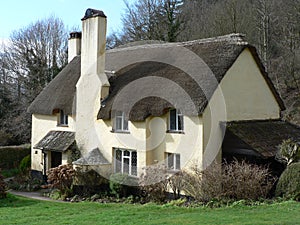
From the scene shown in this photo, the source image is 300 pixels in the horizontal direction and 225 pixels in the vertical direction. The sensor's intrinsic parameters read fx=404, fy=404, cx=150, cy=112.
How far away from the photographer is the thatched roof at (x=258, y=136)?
16.7 metres

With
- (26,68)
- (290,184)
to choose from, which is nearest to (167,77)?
(290,184)

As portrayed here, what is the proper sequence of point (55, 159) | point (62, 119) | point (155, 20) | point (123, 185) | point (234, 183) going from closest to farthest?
1. point (234, 183)
2. point (123, 185)
3. point (55, 159)
4. point (62, 119)
5. point (155, 20)

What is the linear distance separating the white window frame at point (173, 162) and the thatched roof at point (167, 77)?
201 centimetres

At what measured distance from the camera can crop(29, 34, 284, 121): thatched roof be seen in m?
17.2

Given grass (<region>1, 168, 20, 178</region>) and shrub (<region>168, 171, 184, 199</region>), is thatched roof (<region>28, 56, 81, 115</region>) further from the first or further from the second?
shrub (<region>168, 171, 184, 199</region>)

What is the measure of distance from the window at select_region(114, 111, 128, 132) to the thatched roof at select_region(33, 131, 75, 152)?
3570 mm

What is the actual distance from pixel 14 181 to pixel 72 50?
32.4 feet

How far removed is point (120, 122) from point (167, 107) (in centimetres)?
341

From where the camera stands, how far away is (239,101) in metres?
18.5

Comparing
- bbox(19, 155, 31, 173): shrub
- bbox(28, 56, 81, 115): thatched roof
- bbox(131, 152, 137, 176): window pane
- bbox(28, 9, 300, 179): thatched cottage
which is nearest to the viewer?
bbox(28, 9, 300, 179): thatched cottage

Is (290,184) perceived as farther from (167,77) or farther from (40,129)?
(40,129)

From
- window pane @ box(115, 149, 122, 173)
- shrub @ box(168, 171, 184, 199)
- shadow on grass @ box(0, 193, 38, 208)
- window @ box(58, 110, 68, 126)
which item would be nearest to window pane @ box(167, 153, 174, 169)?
shrub @ box(168, 171, 184, 199)

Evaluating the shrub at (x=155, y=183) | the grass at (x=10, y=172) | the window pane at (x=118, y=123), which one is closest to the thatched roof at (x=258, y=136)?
the shrub at (x=155, y=183)

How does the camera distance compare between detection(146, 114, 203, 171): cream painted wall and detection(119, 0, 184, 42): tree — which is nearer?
detection(146, 114, 203, 171): cream painted wall
